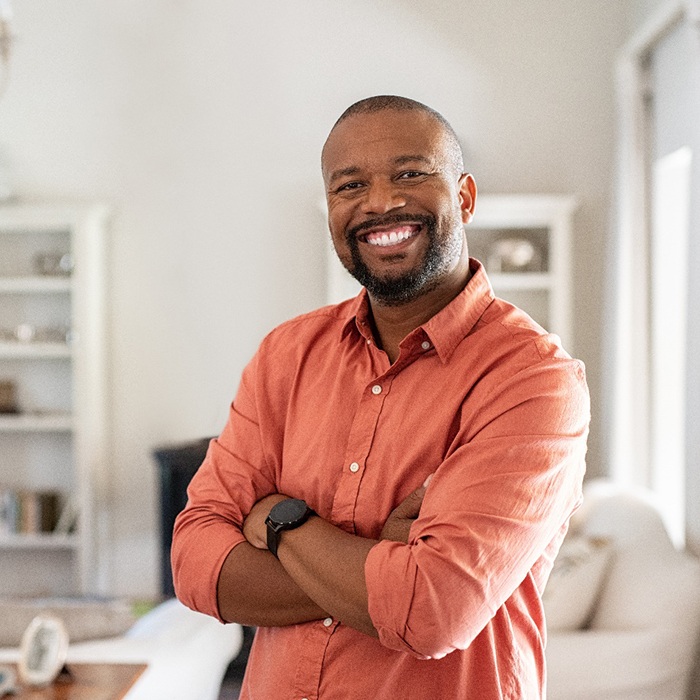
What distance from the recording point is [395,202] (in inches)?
48.9

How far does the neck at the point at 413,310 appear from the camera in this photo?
133 cm

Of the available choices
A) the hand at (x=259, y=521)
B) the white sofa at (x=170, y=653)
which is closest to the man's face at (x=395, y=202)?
the hand at (x=259, y=521)

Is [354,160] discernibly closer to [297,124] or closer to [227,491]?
[227,491]

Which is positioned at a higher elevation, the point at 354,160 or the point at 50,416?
the point at 354,160

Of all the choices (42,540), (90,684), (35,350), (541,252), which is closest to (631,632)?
(90,684)

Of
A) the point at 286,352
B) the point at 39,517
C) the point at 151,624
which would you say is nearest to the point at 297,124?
the point at 39,517

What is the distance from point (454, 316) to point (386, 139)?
25 cm

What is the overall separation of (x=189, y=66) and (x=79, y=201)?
0.88 metres

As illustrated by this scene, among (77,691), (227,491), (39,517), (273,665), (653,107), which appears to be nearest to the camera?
(273,665)

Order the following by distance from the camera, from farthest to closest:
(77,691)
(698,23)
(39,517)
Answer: (39,517) < (698,23) < (77,691)

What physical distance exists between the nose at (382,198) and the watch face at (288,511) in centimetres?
39

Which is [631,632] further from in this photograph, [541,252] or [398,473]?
[541,252]

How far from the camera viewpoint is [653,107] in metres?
3.98

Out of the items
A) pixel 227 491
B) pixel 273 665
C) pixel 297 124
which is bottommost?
pixel 273 665
